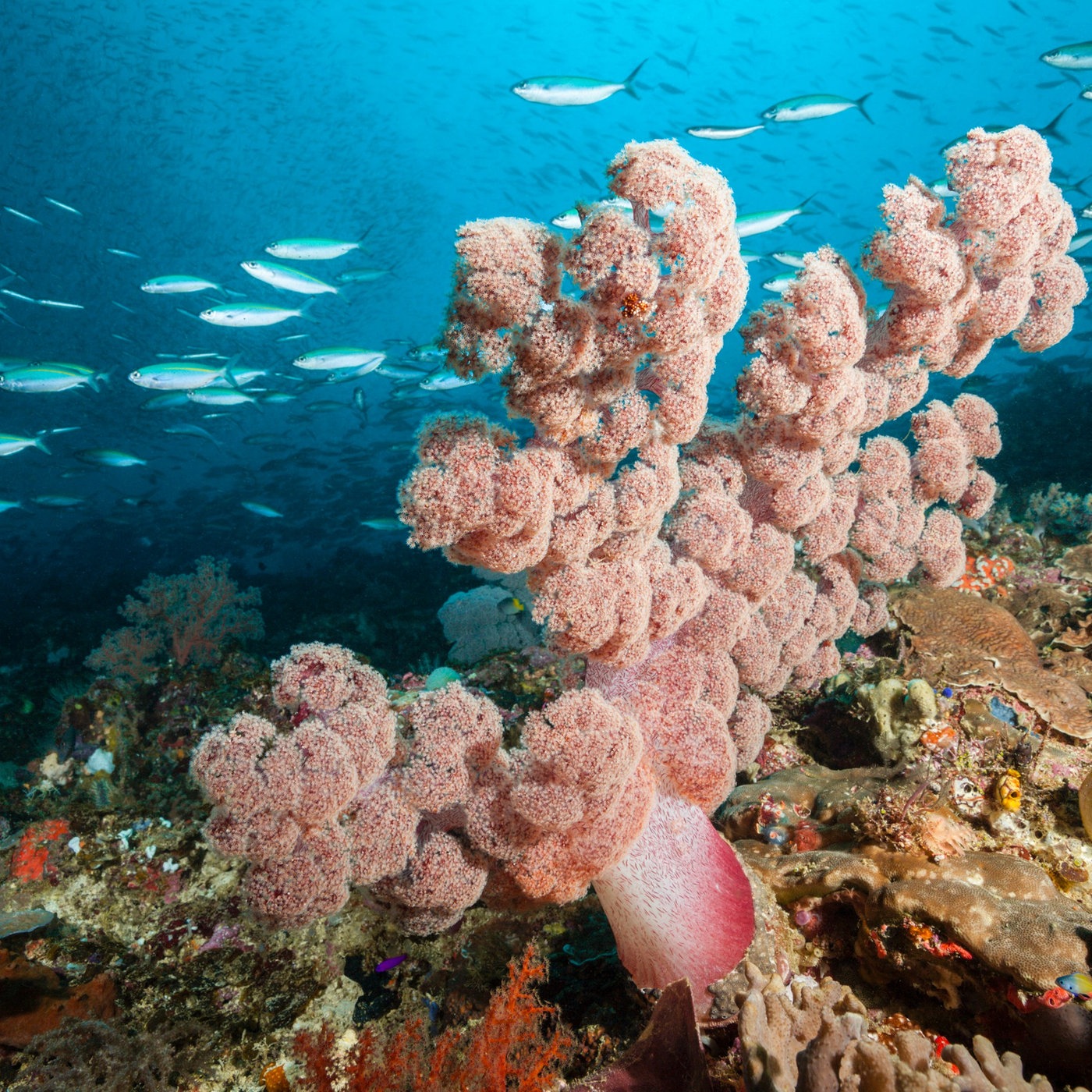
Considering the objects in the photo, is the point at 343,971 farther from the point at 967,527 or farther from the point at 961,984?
the point at 967,527

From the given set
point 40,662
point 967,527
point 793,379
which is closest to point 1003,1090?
point 793,379

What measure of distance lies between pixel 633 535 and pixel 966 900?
6.79 feet

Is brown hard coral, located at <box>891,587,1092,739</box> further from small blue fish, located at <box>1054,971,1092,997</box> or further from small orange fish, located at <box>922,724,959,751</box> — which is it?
small blue fish, located at <box>1054,971,1092,997</box>

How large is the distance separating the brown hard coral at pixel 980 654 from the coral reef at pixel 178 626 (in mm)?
6659

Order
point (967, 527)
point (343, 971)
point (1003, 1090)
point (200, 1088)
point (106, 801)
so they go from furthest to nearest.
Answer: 1. point (967, 527)
2. point (106, 801)
3. point (343, 971)
4. point (200, 1088)
5. point (1003, 1090)

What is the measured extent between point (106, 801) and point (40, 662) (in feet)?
39.3

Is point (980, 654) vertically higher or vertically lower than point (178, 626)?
higher

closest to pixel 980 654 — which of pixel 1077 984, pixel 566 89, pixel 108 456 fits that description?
pixel 1077 984

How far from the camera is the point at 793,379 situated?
282 cm

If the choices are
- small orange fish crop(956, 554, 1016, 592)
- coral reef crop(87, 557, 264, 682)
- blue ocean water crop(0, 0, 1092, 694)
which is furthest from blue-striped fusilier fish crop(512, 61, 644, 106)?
coral reef crop(87, 557, 264, 682)

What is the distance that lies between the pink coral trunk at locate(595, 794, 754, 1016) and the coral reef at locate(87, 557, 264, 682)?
5.27 meters

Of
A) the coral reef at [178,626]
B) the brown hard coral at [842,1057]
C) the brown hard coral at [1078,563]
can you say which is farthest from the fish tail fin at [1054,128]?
the coral reef at [178,626]

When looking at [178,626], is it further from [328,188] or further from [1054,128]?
[328,188]

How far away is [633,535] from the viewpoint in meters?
2.66
